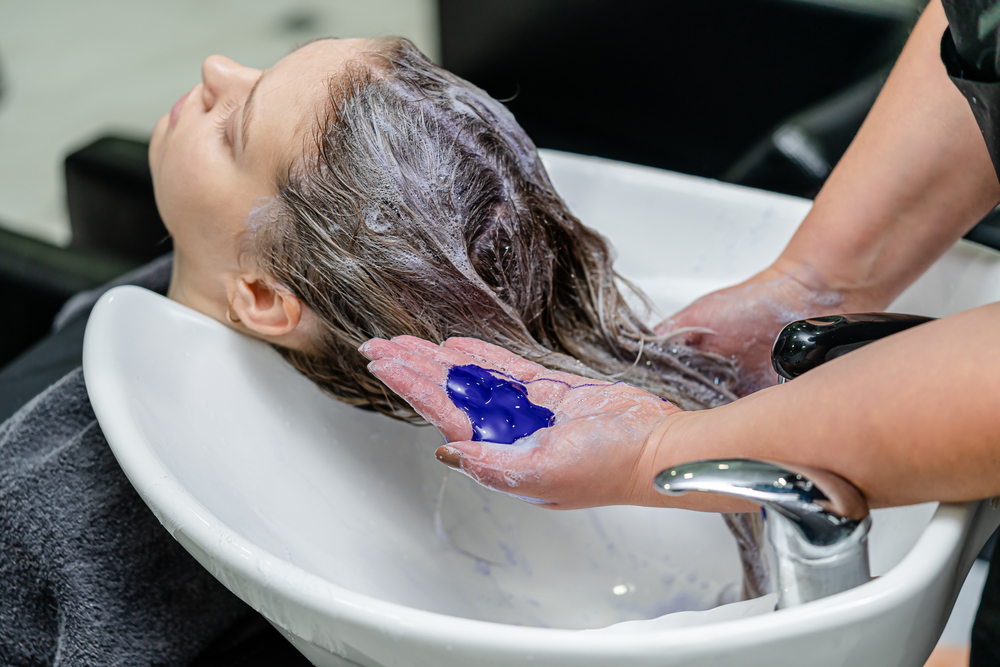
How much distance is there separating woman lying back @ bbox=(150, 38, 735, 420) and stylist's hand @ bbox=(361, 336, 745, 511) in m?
0.10

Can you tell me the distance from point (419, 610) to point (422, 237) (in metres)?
0.34

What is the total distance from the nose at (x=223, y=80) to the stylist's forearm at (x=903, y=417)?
1.98ft

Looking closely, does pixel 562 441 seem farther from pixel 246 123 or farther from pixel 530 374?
pixel 246 123

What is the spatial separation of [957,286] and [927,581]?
1.29 ft

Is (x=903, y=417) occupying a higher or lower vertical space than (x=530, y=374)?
higher

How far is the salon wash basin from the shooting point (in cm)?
47

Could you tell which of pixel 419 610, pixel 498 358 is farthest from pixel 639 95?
pixel 419 610

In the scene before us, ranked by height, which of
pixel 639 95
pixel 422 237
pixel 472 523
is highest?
pixel 422 237

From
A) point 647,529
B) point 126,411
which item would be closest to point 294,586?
point 126,411

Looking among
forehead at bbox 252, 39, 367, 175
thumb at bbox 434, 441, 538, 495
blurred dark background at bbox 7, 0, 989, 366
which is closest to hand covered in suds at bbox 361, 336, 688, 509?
thumb at bbox 434, 441, 538, 495

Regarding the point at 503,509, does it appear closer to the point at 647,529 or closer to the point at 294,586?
the point at 647,529

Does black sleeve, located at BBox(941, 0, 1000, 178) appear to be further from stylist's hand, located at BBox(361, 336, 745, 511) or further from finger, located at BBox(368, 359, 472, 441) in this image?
finger, located at BBox(368, 359, 472, 441)

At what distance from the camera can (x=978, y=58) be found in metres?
0.51

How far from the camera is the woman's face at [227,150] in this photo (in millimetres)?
759
